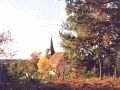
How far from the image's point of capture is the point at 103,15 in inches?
1041

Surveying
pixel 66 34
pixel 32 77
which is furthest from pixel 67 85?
pixel 66 34

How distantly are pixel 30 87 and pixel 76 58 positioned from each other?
2628 cm

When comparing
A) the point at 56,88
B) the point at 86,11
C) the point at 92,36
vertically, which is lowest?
the point at 56,88

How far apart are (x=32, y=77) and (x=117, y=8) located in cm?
870

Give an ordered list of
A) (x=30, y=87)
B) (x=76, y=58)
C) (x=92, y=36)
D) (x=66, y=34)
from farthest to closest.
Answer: (x=76, y=58), (x=66, y=34), (x=92, y=36), (x=30, y=87)

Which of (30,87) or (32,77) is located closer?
(30,87)

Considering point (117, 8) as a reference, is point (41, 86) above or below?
below

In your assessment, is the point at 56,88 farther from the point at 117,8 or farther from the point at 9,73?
the point at 117,8

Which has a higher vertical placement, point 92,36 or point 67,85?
point 92,36

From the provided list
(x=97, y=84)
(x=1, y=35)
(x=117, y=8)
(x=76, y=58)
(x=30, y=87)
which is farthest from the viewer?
(x=76, y=58)

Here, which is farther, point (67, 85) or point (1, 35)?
point (1, 35)

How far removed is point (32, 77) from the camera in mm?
21969

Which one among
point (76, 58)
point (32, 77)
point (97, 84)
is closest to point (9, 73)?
point (32, 77)

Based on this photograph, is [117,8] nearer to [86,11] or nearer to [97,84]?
[86,11]
